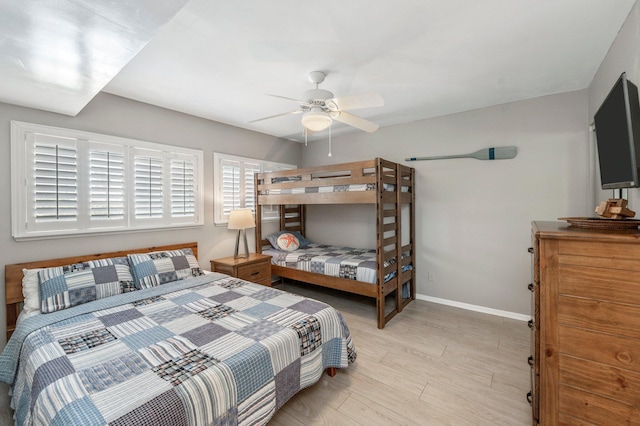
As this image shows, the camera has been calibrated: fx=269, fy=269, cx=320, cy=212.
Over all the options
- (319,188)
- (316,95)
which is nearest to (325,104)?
(316,95)

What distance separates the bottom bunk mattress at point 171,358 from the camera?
1.17 meters

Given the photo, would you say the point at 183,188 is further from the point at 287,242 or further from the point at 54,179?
the point at 287,242

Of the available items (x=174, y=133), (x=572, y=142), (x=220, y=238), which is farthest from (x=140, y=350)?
(x=572, y=142)

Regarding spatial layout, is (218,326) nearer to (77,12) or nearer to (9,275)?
(77,12)

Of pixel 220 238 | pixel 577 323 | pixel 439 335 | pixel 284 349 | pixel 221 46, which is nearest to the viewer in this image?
pixel 577 323

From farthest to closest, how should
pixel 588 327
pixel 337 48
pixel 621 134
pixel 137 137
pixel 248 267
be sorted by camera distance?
pixel 248 267, pixel 137 137, pixel 337 48, pixel 621 134, pixel 588 327

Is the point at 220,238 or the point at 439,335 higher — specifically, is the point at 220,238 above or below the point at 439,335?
above

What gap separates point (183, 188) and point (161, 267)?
110 cm

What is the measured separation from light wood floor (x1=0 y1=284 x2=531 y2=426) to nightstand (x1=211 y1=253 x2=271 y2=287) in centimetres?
135

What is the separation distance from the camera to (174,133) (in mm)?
3354

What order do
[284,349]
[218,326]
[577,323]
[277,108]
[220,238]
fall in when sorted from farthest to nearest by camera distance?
[220,238] < [277,108] < [218,326] < [284,349] < [577,323]

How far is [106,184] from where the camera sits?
2799 millimetres

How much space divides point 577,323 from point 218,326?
6.44 feet

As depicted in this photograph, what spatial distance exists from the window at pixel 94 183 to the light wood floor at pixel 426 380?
4.57 ft
